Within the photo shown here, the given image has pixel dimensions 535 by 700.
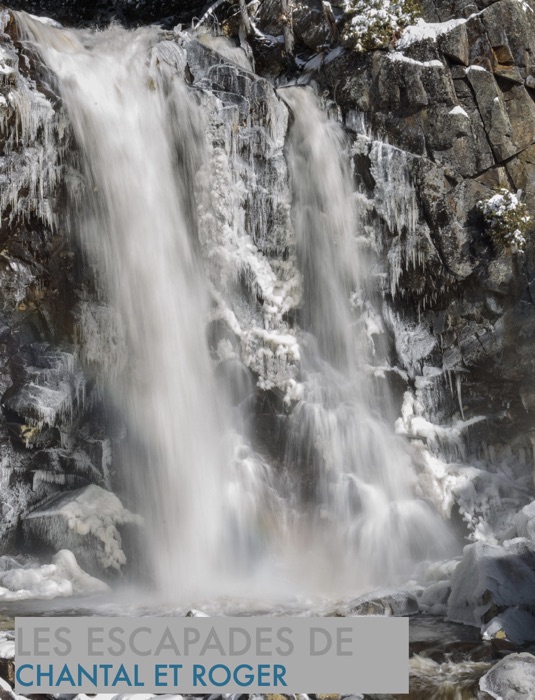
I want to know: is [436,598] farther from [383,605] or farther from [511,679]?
[511,679]

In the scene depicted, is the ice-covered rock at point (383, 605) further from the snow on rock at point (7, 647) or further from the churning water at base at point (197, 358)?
the snow on rock at point (7, 647)

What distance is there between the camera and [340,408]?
12.6 m

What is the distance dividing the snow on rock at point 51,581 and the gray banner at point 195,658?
176 inches

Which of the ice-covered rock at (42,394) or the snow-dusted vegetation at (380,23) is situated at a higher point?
the snow-dusted vegetation at (380,23)

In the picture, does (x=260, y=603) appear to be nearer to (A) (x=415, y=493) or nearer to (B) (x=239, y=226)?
(A) (x=415, y=493)

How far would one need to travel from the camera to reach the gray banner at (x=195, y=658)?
17.3 feet

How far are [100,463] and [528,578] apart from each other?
7.38 metres

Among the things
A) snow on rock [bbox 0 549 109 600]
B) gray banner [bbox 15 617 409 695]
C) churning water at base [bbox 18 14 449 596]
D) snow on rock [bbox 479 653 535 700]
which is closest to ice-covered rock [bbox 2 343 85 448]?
churning water at base [bbox 18 14 449 596]

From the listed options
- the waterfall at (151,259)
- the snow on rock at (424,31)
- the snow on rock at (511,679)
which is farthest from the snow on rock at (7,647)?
the snow on rock at (424,31)

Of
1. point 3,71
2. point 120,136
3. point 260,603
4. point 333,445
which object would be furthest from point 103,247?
point 260,603

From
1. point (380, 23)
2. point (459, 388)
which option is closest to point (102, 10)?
point (380, 23)

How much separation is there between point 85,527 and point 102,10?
14.6 m

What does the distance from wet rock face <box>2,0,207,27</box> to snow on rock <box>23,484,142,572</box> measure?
1348 centimetres

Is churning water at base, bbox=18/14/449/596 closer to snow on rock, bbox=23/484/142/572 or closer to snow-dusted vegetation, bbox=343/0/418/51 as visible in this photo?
snow on rock, bbox=23/484/142/572
